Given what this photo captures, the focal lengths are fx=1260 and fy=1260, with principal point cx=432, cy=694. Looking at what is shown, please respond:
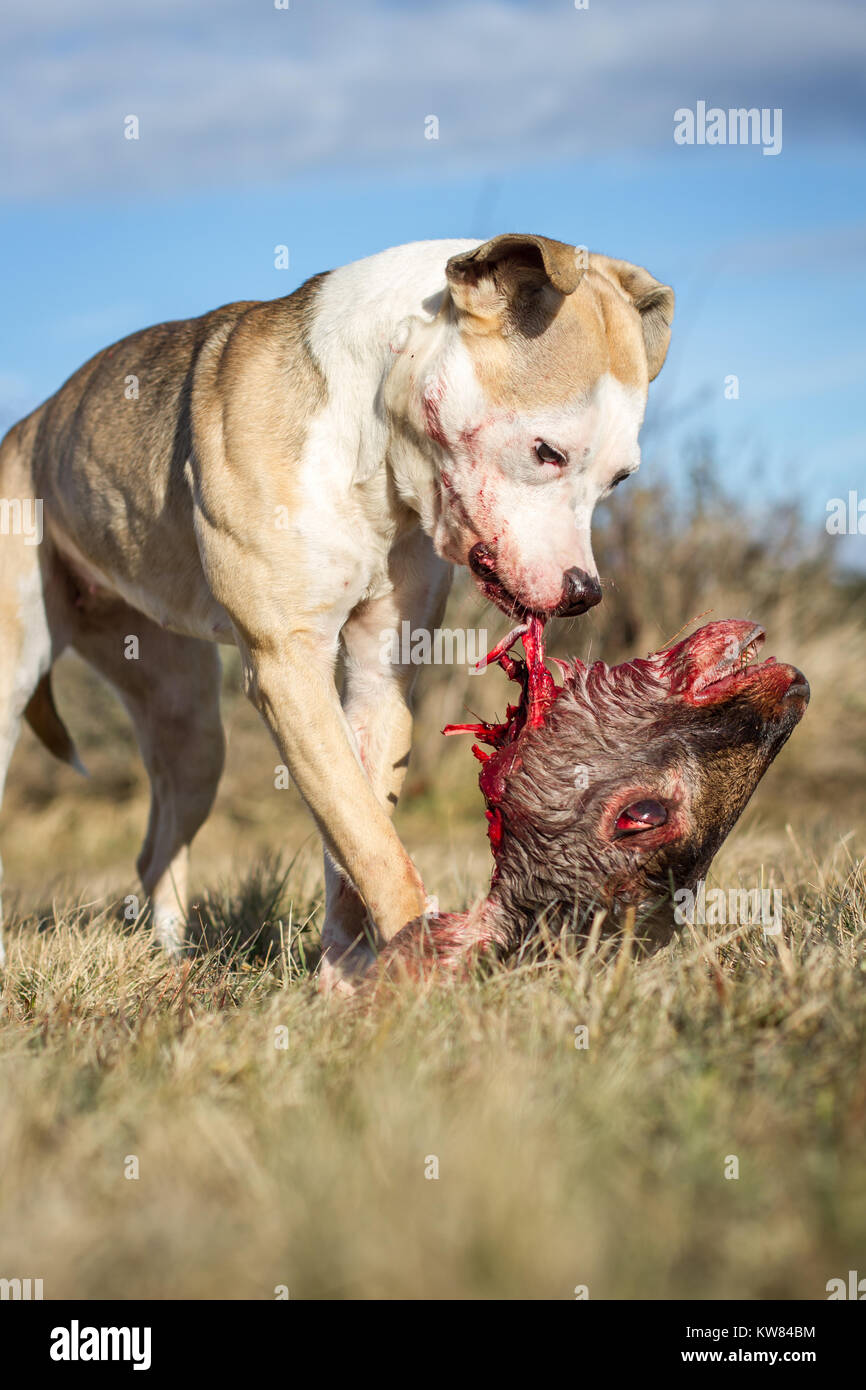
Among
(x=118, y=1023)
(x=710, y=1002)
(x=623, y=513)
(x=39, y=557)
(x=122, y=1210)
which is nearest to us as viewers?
(x=122, y=1210)

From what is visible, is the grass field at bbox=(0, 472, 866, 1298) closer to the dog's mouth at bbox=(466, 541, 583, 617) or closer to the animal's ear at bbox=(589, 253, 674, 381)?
the dog's mouth at bbox=(466, 541, 583, 617)

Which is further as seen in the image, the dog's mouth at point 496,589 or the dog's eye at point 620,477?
the dog's eye at point 620,477

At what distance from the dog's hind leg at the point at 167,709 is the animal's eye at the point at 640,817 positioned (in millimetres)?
2664

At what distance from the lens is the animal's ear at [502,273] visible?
3.25 meters

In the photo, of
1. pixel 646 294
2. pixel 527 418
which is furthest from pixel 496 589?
pixel 646 294

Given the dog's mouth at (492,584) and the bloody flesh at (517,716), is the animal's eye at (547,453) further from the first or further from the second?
the bloody flesh at (517,716)

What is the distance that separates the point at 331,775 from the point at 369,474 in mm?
877

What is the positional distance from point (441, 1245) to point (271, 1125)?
527 mm

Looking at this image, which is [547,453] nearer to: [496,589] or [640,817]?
[496,589]

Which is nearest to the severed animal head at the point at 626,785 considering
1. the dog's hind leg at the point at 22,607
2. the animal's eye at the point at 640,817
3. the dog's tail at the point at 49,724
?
the animal's eye at the point at 640,817

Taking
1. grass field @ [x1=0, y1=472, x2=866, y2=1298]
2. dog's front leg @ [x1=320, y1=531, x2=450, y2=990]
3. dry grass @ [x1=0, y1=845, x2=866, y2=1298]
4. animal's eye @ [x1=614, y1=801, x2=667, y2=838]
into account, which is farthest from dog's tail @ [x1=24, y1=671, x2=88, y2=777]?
animal's eye @ [x1=614, y1=801, x2=667, y2=838]
